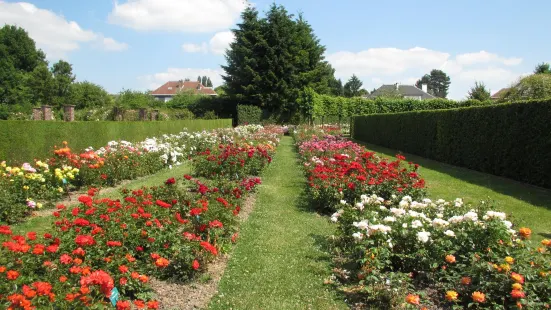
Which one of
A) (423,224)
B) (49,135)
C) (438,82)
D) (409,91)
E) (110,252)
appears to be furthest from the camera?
(438,82)

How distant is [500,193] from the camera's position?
8.85 metres

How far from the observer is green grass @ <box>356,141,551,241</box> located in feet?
21.9

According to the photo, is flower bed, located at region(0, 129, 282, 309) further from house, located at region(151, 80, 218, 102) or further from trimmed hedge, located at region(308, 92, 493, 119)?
house, located at region(151, 80, 218, 102)

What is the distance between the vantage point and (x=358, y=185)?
7.21 meters

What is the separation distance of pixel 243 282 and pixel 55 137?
843 centimetres

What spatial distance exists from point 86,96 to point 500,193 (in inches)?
1866

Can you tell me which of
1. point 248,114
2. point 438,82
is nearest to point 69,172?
point 248,114

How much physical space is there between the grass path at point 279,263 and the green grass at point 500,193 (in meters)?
2.58

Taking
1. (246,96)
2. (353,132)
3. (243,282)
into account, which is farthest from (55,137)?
(246,96)

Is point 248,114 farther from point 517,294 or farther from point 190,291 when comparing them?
point 517,294

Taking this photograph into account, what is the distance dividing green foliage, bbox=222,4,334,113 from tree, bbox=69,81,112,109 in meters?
15.8

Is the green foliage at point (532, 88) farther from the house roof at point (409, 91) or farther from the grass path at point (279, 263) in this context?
the house roof at point (409, 91)

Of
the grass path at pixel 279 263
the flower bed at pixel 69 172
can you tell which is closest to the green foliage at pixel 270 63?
the flower bed at pixel 69 172

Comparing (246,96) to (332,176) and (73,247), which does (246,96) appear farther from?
(73,247)
